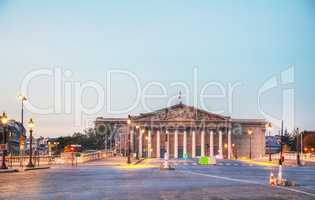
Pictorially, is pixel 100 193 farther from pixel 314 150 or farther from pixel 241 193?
pixel 314 150

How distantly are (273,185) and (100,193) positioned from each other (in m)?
8.89

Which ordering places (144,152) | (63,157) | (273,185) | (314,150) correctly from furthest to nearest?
(144,152) → (314,150) → (63,157) → (273,185)

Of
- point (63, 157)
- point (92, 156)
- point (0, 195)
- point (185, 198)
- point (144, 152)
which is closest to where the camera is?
point (185, 198)

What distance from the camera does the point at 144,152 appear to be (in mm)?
198500

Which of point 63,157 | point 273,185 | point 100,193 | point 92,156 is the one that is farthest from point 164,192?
point 92,156

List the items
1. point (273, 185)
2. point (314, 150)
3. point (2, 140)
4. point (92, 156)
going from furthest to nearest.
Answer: point (314, 150)
point (92, 156)
point (2, 140)
point (273, 185)

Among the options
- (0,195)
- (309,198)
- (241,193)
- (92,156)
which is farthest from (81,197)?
(92,156)

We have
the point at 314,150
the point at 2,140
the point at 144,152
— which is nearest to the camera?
the point at 2,140

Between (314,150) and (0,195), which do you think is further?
(314,150)

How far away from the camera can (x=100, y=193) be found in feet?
71.2

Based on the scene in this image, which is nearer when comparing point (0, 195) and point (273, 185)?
point (0, 195)

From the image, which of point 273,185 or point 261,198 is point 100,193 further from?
point 273,185

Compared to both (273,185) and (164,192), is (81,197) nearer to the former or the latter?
(164,192)

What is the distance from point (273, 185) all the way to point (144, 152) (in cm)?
17206
